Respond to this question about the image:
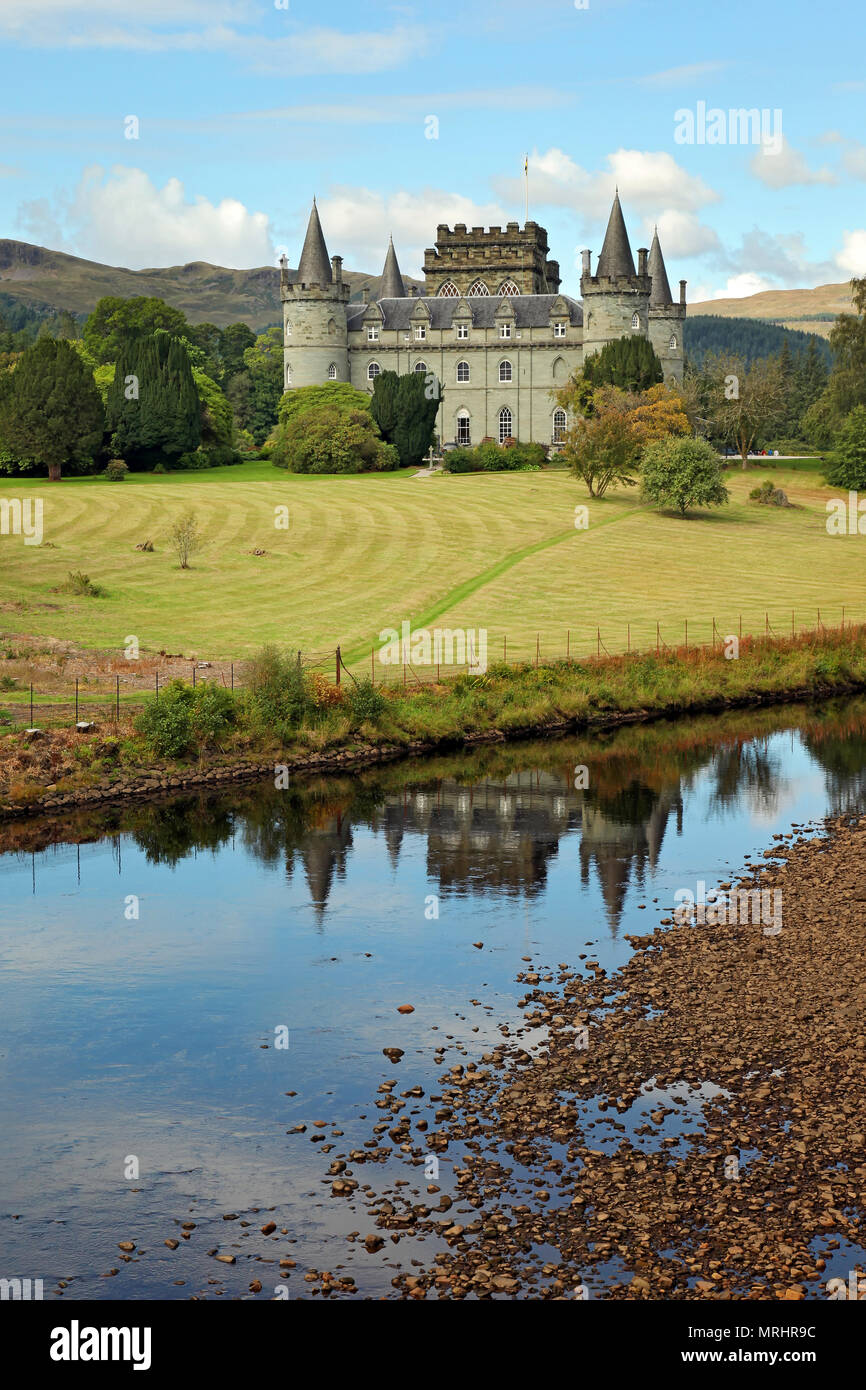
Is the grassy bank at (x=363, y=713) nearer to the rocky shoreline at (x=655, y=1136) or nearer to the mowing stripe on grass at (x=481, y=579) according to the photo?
the mowing stripe on grass at (x=481, y=579)

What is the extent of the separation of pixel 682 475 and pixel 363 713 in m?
42.6

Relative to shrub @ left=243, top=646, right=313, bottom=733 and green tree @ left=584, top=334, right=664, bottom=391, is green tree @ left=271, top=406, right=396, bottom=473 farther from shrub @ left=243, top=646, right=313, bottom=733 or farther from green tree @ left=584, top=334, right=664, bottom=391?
shrub @ left=243, top=646, right=313, bottom=733

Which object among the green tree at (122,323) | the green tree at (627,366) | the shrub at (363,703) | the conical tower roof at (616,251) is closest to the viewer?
the shrub at (363,703)

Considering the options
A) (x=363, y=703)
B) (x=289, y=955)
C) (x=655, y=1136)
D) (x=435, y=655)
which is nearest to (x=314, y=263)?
(x=435, y=655)

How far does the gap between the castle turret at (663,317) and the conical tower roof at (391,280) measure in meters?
18.7

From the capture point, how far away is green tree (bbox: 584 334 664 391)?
9162 cm

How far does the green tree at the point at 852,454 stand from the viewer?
89.5 meters

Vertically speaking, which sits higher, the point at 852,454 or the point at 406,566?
the point at 852,454

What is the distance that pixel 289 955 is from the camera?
2414cm

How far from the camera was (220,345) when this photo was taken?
5527 inches

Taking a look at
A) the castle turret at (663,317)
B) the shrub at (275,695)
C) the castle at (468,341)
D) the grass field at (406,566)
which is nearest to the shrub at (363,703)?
the shrub at (275,695)

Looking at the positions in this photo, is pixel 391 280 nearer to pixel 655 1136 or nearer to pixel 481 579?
pixel 481 579
